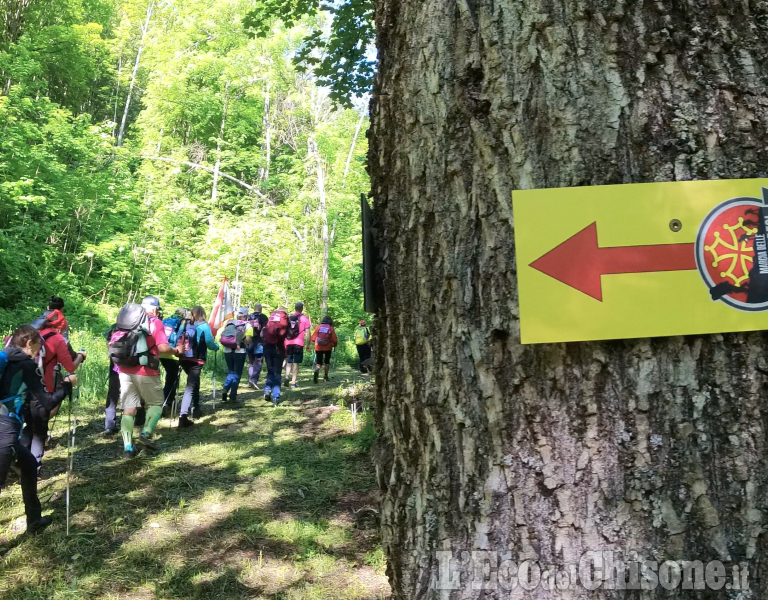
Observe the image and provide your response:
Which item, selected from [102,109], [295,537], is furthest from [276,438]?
[102,109]

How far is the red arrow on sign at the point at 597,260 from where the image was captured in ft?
3.80

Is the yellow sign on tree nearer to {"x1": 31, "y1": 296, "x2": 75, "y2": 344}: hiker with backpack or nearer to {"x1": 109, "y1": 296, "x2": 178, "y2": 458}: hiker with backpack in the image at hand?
{"x1": 109, "y1": 296, "x2": 178, "y2": 458}: hiker with backpack

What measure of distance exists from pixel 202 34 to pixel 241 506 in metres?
26.8

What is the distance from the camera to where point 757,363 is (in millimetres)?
1131

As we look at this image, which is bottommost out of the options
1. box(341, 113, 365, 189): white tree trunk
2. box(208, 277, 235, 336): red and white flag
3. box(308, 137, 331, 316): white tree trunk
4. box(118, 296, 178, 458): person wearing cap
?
box(118, 296, 178, 458): person wearing cap

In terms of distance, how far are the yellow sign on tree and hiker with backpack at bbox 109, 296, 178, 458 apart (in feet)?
19.9

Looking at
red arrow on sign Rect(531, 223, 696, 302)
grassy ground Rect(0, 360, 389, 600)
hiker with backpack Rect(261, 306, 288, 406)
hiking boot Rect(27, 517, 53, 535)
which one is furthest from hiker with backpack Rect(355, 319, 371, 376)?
red arrow on sign Rect(531, 223, 696, 302)

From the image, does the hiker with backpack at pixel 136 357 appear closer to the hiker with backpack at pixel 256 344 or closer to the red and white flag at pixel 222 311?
the red and white flag at pixel 222 311

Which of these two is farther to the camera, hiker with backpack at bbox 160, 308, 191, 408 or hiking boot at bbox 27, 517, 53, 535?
hiker with backpack at bbox 160, 308, 191, 408

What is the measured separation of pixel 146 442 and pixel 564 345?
265 inches

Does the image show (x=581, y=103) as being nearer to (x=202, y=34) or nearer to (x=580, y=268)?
(x=580, y=268)

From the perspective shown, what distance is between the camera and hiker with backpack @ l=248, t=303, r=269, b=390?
11562 millimetres

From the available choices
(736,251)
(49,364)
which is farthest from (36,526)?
(736,251)

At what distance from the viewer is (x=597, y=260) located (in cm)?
117
